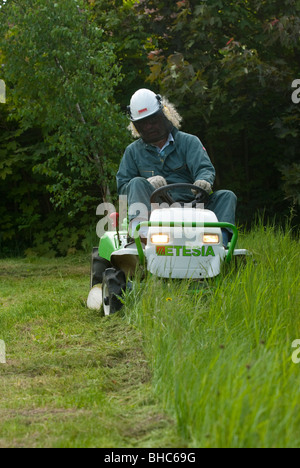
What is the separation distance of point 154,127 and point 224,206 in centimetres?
80

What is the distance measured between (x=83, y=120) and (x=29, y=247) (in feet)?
9.58

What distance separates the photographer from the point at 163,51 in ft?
30.6

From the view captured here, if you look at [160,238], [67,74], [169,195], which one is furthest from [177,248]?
[67,74]

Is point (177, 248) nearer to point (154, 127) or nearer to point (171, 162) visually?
point (171, 162)

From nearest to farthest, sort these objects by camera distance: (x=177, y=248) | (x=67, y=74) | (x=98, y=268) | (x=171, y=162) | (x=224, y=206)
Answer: (x=177, y=248) < (x=224, y=206) < (x=171, y=162) < (x=98, y=268) < (x=67, y=74)

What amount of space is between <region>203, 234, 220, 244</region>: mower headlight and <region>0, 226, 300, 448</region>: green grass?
0.74 feet

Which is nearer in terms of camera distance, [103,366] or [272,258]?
[103,366]

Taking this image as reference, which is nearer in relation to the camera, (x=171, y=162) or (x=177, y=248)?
(x=177, y=248)

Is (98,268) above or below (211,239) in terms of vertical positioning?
below

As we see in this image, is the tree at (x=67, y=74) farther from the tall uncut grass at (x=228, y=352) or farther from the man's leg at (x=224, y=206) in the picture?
the tall uncut grass at (x=228, y=352)

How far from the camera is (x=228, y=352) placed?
2.71 meters

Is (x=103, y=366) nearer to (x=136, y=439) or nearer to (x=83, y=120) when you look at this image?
(x=136, y=439)

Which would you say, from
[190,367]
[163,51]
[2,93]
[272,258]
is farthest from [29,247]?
[190,367]

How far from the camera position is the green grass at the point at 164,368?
2186mm
